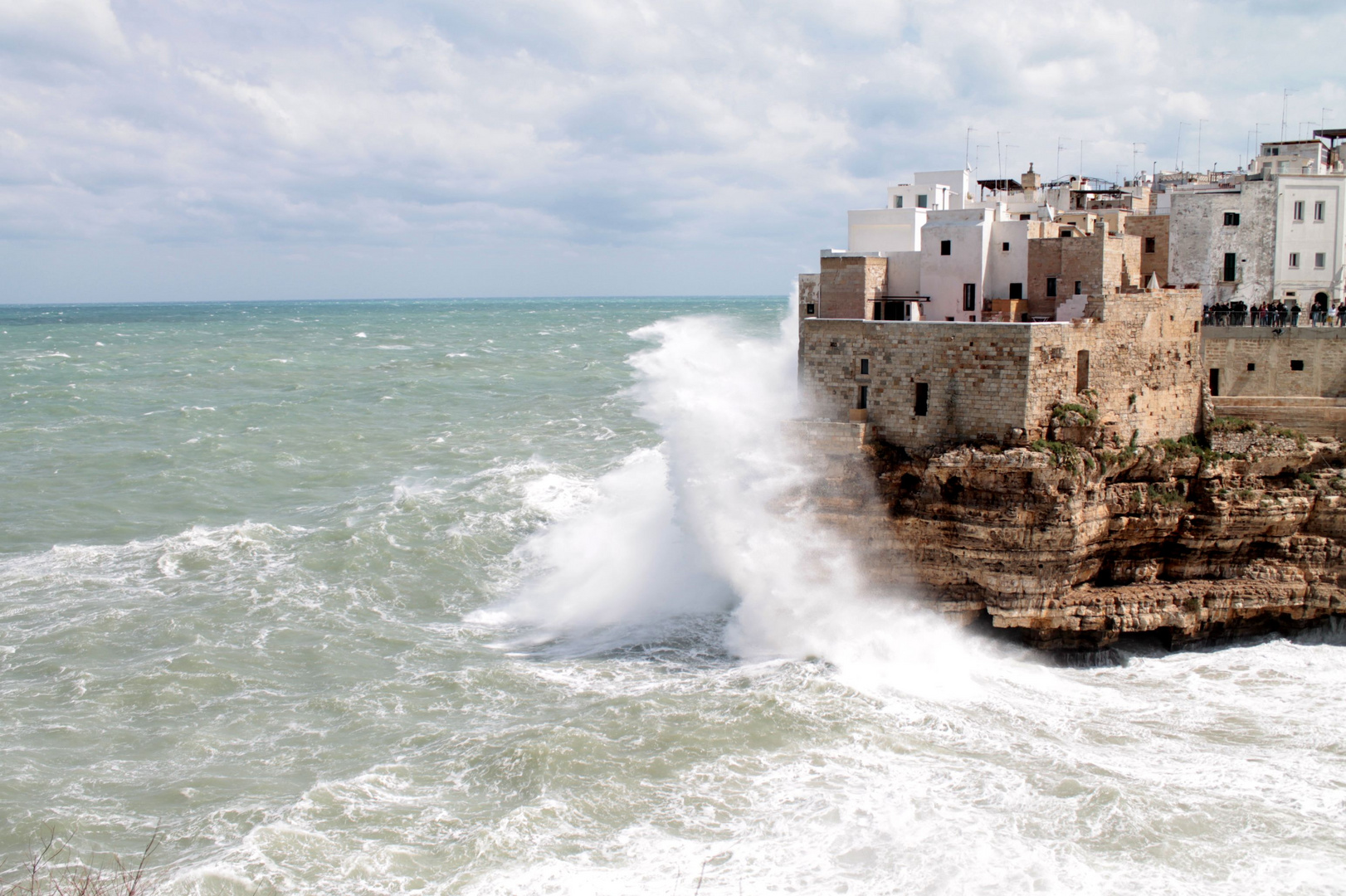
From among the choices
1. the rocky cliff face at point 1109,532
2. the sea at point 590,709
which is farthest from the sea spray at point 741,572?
the rocky cliff face at point 1109,532

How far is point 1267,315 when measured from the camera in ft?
84.4

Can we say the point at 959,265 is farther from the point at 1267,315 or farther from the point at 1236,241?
the point at 1236,241

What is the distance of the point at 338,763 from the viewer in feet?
53.2

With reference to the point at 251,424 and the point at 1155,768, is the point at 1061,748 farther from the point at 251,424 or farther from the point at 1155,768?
the point at 251,424

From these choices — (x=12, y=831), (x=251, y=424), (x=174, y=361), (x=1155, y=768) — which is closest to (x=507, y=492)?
(x=251, y=424)

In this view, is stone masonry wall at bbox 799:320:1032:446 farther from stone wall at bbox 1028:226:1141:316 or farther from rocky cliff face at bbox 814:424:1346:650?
stone wall at bbox 1028:226:1141:316

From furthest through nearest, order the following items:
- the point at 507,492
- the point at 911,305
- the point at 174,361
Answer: the point at 174,361, the point at 507,492, the point at 911,305

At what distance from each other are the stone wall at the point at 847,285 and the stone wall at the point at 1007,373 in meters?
2.56

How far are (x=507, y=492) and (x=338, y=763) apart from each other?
16.7 metres

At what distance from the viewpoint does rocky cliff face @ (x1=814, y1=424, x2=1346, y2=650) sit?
1975cm

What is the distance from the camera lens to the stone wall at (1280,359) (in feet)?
78.1

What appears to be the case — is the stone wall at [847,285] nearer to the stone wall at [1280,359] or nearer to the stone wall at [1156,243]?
the stone wall at [1280,359]

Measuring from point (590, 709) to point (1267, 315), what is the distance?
18598 millimetres

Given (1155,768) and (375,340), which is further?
(375,340)
